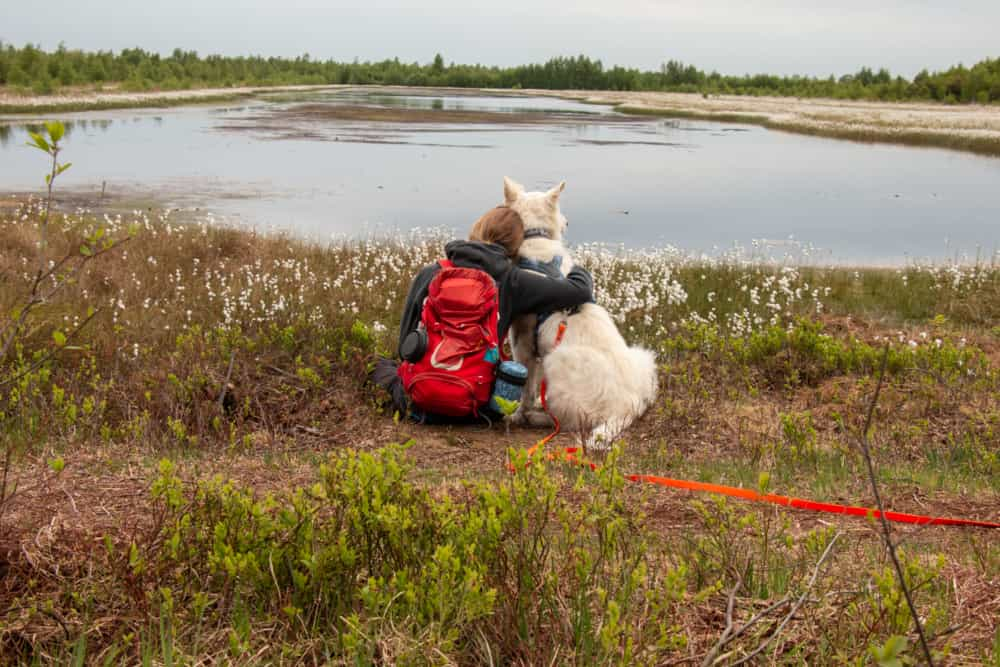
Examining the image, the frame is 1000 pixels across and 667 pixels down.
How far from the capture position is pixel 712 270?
44.7ft

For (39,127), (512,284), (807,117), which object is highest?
(807,117)

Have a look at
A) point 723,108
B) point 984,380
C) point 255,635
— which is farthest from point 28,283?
point 723,108

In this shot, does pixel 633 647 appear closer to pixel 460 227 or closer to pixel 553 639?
pixel 553 639

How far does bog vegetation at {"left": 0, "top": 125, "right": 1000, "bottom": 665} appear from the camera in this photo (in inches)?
119

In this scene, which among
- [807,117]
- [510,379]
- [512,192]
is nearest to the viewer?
[510,379]

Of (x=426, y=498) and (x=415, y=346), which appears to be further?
(x=415, y=346)

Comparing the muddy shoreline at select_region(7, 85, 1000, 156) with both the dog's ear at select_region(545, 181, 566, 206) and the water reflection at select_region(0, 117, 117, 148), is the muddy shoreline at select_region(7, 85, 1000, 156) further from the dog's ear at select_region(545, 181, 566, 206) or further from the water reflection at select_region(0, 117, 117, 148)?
the dog's ear at select_region(545, 181, 566, 206)

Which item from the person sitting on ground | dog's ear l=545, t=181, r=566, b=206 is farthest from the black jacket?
dog's ear l=545, t=181, r=566, b=206

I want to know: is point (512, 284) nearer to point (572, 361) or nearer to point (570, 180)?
point (572, 361)

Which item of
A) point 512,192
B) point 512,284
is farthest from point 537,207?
point 512,284

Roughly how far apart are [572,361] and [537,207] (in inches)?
62.6

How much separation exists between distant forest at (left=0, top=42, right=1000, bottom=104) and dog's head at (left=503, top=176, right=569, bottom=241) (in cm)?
5800

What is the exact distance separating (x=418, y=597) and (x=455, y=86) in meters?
133

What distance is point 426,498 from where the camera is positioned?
353cm
